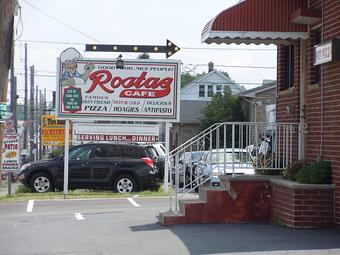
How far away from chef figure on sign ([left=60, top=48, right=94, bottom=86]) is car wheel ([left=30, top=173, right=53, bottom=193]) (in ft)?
10.5

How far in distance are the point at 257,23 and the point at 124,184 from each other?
1061cm

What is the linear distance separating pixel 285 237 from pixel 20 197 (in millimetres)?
11422

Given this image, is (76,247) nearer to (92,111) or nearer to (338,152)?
(338,152)

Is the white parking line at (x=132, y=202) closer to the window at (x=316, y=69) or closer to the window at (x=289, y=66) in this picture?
the window at (x=289, y=66)

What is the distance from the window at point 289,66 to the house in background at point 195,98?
41648 millimetres

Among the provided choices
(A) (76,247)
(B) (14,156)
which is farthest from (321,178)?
(B) (14,156)

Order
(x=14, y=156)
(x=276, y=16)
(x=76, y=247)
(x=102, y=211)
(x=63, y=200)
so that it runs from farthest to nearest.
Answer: (x=14, y=156)
(x=63, y=200)
(x=102, y=211)
(x=276, y=16)
(x=76, y=247)

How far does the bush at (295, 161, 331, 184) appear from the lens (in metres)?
10.1

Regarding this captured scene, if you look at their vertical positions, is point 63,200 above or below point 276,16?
below

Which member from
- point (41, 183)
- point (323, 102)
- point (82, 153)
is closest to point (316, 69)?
point (323, 102)

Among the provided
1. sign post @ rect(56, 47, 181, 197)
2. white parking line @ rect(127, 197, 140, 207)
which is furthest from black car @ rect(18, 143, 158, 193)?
white parking line @ rect(127, 197, 140, 207)

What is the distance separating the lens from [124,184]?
67.8ft

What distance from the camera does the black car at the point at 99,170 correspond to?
20688 mm

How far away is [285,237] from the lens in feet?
31.0
